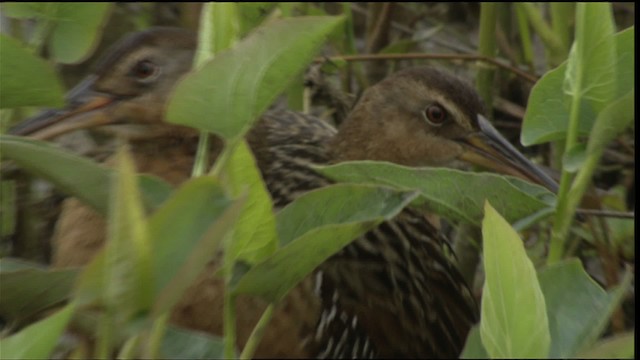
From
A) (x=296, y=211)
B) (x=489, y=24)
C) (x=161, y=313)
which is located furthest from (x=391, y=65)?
(x=161, y=313)

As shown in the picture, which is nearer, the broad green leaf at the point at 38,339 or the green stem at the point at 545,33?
the broad green leaf at the point at 38,339

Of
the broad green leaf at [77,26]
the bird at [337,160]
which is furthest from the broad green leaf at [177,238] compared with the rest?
the bird at [337,160]

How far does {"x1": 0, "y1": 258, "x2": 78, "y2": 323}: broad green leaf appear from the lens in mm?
1139

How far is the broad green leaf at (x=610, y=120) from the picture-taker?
114 centimetres

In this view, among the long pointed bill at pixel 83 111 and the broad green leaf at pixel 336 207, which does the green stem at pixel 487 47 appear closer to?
the long pointed bill at pixel 83 111

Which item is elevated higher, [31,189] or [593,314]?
[593,314]

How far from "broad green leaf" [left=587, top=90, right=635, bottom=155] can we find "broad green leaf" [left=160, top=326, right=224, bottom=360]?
1.11 feet

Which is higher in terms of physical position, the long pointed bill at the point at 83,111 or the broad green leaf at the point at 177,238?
the broad green leaf at the point at 177,238

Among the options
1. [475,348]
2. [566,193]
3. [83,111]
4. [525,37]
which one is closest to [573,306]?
[475,348]

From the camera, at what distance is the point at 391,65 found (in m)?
3.32

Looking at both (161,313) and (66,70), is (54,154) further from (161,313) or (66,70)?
(66,70)

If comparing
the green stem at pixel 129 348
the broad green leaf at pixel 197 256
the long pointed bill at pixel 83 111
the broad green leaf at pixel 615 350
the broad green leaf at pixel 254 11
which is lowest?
the long pointed bill at pixel 83 111

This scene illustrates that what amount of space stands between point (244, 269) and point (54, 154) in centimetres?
17

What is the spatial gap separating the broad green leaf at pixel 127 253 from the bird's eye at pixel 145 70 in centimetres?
168
